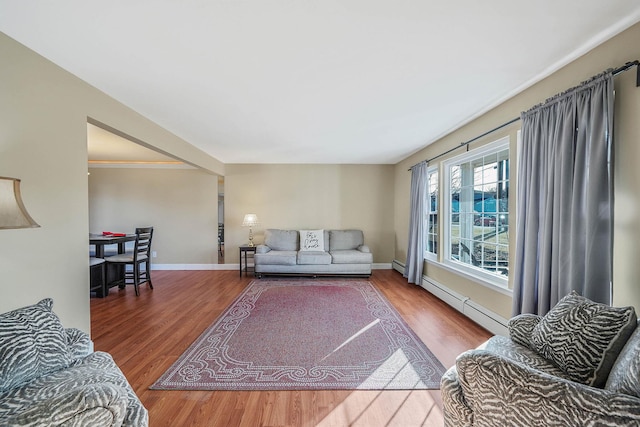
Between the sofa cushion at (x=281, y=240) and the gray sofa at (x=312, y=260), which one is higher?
the sofa cushion at (x=281, y=240)

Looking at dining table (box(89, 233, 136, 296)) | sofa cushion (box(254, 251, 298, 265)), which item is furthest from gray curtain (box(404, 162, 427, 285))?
dining table (box(89, 233, 136, 296))

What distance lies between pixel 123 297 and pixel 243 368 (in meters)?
2.99

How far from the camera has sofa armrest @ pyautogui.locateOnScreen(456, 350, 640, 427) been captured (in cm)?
76

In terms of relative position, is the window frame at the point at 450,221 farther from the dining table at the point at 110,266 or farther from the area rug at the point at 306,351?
the dining table at the point at 110,266

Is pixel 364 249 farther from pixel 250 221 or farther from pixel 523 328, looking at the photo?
pixel 523 328

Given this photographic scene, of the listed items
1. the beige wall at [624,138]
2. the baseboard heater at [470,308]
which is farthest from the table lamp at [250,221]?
the beige wall at [624,138]

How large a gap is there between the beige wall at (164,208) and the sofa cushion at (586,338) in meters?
5.66

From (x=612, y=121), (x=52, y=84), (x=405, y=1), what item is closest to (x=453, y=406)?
(x=612, y=121)

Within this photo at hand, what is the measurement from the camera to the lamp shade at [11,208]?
1.16 metres

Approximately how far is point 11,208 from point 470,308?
3.88m

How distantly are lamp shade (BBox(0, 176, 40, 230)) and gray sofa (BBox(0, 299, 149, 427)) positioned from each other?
43cm

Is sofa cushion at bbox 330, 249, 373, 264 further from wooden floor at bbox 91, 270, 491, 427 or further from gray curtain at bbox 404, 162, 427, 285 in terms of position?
gray curtain at bbox 404, 162, 427, 285

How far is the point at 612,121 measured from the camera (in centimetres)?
162

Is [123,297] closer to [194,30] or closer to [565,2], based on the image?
[194,30]
